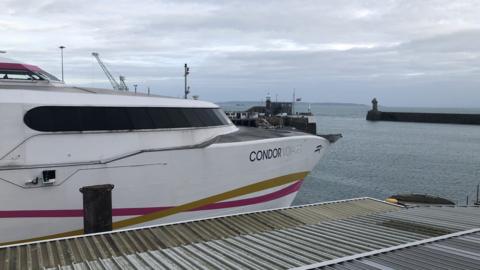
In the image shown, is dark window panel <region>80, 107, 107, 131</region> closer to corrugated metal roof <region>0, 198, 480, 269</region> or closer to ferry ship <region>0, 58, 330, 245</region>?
ferry ship <region>0, 58, 330, 245</region>

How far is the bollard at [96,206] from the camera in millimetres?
9227

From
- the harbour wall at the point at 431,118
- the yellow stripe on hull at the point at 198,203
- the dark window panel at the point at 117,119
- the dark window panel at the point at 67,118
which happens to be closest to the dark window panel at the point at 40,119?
the dark window panel at the point at 67,118

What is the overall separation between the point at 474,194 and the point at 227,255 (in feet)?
109

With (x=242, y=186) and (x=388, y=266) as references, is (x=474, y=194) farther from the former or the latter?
(x=388, y=266)

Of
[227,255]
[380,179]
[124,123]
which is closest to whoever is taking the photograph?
[227,255]

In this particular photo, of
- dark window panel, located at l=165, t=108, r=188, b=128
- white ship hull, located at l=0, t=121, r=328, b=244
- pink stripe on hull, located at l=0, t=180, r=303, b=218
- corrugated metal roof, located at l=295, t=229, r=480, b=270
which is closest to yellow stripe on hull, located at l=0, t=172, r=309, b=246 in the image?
white ship hull, located at l=0, t=121, r=328, b=244

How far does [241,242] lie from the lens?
→ 7.72m

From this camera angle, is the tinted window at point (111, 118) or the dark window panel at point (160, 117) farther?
the dark window panel at point (160, 117)

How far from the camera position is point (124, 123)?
38.4 ft

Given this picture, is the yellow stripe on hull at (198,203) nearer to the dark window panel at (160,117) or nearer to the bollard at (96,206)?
the bollard at (96,206)

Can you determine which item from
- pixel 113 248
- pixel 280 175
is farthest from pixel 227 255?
pixel 280 175

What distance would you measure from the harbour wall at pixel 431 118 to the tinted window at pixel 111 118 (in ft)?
459

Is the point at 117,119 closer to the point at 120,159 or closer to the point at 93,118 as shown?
the point at 93,118

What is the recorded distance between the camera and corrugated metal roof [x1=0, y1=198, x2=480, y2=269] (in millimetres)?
6688
